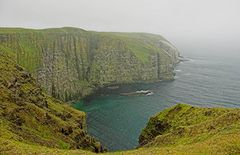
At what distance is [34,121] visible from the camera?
101500 mm

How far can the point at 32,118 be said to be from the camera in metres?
102

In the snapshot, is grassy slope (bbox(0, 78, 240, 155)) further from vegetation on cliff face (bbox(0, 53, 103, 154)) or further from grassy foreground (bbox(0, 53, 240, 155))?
vegetation on cliff face (bbox(0, 53, 103, 154))

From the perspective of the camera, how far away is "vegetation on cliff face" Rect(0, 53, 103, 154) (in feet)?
286

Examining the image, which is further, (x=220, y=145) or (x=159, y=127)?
(x=159, y=127)

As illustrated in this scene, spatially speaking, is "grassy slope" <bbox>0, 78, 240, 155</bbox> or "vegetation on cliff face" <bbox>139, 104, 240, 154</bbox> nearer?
"vegetation on cliff face" <bbox>139, 104, 240, 154</bbox>

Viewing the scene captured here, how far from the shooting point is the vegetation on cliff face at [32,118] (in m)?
87.2

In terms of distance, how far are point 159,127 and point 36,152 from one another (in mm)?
60013

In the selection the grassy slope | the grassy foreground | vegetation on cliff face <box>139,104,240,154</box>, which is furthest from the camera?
the grassy foreground

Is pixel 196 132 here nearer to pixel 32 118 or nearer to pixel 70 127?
pixel 32 118

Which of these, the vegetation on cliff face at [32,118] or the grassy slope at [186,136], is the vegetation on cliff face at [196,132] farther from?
the vegetation on cliff face at [32,118]

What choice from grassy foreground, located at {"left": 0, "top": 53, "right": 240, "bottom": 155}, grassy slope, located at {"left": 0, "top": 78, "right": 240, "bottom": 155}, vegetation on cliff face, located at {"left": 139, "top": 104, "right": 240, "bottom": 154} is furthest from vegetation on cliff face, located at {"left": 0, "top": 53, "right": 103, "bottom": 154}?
vegetation on cliff face, located at {"left": 139, "top": 104, "right": 240, "bottom": 154}

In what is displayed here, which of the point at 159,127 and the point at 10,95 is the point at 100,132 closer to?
the point at 159,127

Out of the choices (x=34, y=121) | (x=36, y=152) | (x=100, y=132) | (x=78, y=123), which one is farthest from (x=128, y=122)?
(x=36, y=152)

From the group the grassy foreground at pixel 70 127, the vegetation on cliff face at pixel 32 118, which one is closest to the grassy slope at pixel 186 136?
the grassy foreground at pixel 70 127
